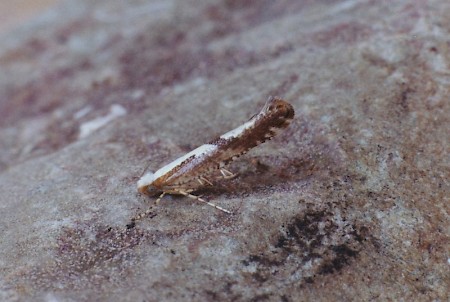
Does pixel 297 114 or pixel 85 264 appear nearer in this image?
pixel 85 264

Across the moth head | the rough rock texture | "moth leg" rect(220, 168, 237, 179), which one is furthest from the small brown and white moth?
"moth leg" rect(220, 168, 237, 179)

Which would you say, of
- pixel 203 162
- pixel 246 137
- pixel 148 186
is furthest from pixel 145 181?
pixel 246 137

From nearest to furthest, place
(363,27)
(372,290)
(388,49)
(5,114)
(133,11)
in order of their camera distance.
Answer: (372,290)
(388,49)
(363,27)
(5,114)
(133,11)

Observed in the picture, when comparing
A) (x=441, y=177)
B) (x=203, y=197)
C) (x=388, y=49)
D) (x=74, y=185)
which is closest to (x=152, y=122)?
(x=74, y=185)

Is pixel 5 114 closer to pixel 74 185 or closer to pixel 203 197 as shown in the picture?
pixel 74 185

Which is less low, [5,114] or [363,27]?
[363,27]

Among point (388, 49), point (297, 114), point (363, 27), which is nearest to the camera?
point (297, 114)

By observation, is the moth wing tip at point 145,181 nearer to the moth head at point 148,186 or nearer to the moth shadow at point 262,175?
the moth head at point 148,186

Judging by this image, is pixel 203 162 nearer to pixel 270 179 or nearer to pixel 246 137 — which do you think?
pixel 246 137
